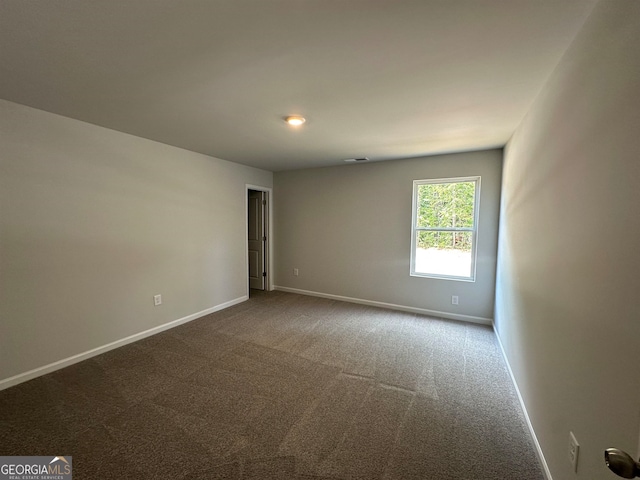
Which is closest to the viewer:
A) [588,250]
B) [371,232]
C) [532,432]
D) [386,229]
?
[588,250]

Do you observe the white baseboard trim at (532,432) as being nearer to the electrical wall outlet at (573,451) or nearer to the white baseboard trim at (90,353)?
the electrical wall outlet at (573,451)

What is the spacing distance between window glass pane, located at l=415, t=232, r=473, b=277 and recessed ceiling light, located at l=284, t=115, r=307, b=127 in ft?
8.34

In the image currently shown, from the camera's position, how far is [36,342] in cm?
238

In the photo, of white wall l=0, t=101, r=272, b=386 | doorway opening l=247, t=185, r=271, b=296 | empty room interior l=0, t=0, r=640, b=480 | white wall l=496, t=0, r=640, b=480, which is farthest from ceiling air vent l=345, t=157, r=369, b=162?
white wall l=496, t=0, r=640, b=480

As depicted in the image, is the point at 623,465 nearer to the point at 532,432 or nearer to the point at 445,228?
the point at 532,432

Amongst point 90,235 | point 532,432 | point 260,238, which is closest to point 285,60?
point 90,235

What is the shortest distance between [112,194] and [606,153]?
3879 mm

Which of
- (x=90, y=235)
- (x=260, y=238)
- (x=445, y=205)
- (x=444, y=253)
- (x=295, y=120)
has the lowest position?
(x=444, y=253)

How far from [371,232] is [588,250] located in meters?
3.31

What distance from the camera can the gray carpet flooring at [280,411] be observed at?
1.57 m

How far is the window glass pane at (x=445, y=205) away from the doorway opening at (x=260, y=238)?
2908 millimetres

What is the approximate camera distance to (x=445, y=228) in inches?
154

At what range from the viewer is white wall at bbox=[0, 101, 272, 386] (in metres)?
2.26

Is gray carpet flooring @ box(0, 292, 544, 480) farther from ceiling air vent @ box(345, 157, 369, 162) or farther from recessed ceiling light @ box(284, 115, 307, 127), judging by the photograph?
ceiling air vent @ box(345, 157, 369, 162)
